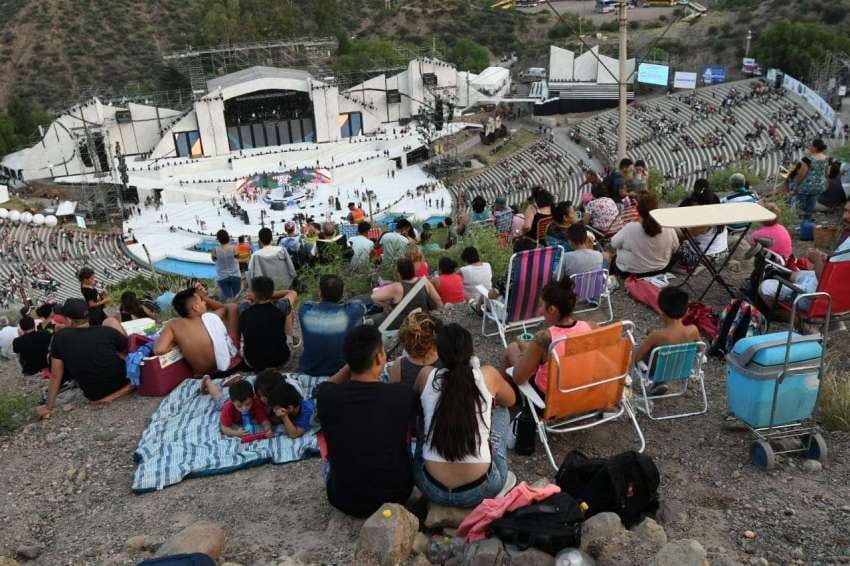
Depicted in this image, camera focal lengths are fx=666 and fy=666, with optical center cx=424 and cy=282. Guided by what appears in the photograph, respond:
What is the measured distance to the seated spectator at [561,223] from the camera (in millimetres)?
7059

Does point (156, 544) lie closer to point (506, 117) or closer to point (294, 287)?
point (294, 287)

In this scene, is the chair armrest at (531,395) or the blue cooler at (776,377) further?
the chair armrest at (531,395)

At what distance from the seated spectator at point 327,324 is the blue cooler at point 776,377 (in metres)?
2.74

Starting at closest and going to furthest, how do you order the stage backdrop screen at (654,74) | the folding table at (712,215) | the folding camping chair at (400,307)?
1. the folding table at (712,215)
2. the folding camping chair at (400,307)
3. the stage backdrop screen at (654,74)

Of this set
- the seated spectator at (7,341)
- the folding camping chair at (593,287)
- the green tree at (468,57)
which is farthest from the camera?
the green tree at (468,57)

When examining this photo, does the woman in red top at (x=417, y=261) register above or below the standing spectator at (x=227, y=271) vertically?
above

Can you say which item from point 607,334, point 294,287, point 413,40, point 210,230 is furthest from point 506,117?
point 607,334

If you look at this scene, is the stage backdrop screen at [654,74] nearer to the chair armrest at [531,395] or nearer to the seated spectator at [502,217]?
the seated spectator at [502,217]

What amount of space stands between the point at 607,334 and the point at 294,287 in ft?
16.6

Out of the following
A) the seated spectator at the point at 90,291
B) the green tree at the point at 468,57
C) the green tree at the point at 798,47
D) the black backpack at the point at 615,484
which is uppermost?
the black backpack at the point at 615,484

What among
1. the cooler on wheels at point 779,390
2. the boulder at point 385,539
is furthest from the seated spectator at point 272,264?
the cooler on wheels at point 779,390

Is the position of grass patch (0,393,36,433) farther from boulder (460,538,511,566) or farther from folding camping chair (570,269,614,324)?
folding camping chair (570,269,614,324)

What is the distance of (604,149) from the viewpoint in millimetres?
35625

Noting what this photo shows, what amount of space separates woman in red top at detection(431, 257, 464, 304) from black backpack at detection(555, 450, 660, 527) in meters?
3.15
